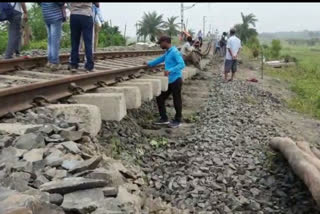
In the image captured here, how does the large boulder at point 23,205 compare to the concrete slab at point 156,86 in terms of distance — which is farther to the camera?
the concrete slab at point 156,86

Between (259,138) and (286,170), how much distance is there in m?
1.23

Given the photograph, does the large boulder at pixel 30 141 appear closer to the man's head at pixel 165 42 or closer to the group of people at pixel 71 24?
the group of people at pixel 71 24

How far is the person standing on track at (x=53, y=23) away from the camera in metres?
6.71

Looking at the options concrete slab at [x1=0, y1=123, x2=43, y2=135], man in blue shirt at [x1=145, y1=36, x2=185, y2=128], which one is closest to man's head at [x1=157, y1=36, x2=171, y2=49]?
man in blue shirt at [x1=145, y1=36, x2=185, y2=128]

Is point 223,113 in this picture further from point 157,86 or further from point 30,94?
point 30,94

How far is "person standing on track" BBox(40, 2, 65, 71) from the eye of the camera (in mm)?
6707

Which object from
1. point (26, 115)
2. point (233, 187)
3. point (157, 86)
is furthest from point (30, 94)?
point (157, 86)

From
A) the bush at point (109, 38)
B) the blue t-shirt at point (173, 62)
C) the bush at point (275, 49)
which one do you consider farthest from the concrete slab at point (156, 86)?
the bush at point (275, 49)

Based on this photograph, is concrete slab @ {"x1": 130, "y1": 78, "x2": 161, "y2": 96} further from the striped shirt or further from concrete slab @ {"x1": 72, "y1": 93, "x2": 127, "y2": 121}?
concrete slab @ {"x1": 72, "y1": 93, "x2": 127, "y2": 121}

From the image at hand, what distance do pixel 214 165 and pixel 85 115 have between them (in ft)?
4.78

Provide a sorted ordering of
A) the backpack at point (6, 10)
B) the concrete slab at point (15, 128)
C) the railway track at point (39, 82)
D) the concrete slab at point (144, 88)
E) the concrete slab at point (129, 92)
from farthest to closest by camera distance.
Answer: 1. the backpack at point (6, 10)
2. the concrete slab at point (144, 88)
3. the concrete slab at point (129, 92)
4. the railway track at point (39, 82)
5. the concrete slab at point (15, 128)

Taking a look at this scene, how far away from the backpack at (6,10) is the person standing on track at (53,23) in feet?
2.61

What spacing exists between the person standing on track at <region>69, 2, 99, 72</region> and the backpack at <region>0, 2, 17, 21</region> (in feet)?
4.81

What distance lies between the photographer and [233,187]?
409cm
